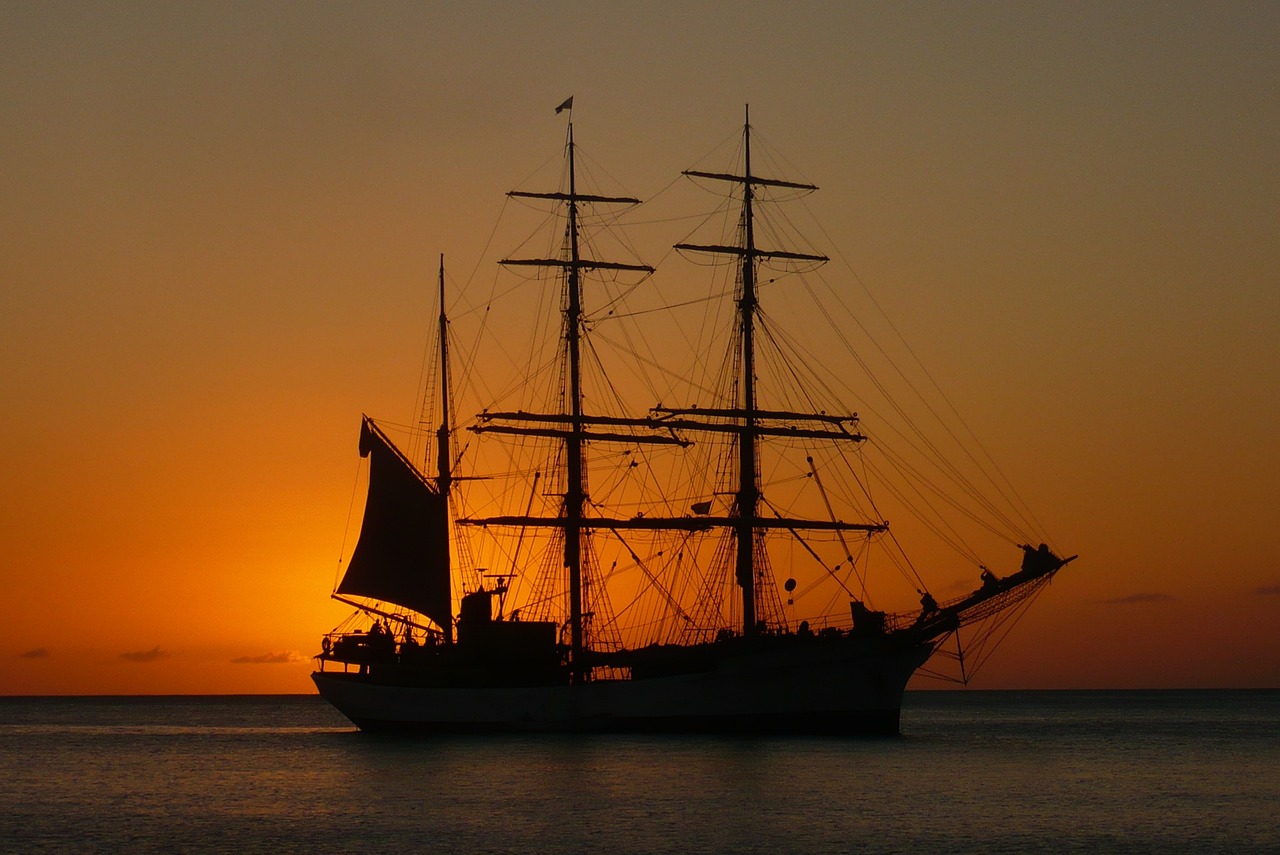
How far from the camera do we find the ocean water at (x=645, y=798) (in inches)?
2207

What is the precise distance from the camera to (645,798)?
6550cm

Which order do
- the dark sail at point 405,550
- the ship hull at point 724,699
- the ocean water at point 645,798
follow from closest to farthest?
1. the ocean water at point 645,798
2. the ship hull at point 724,699
3. the dark sail at point 405,550

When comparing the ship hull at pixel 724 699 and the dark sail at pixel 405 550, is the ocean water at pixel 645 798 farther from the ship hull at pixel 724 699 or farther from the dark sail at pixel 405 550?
the dark sail at pixel 405 550

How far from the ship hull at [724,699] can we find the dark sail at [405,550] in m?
5.58

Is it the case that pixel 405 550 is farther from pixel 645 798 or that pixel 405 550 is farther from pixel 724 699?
pixel 645 798

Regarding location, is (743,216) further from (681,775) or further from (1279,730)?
(1279,730)

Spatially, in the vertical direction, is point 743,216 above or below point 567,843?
above

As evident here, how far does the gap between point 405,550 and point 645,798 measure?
35836 millimetres

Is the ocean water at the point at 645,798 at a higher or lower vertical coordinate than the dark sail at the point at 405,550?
lower

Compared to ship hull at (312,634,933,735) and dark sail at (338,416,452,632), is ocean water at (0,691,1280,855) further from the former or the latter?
dark sail at (338,416,452,632)

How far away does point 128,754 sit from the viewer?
115 metres

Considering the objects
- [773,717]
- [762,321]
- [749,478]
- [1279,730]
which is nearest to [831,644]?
[773,717]

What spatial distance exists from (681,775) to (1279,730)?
4162 inches

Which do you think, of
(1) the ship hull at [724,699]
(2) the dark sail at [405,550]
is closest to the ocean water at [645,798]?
(1) the ship hull at [724,699]
